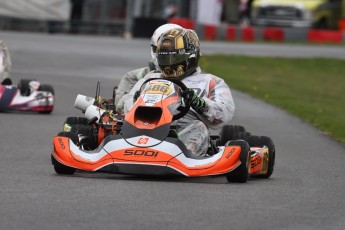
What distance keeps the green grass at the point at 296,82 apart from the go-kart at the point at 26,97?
3.50m

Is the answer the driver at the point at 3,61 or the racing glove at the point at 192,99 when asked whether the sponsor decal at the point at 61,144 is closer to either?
the racing glove at the point at 192,99

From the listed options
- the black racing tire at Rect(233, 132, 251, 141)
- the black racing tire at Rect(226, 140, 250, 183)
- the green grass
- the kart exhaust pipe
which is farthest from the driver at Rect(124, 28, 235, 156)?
the green grass

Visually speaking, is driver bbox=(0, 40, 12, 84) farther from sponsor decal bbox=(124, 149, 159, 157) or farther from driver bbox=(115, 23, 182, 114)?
sponsor decal bbox=(124, 149, 159, 157)

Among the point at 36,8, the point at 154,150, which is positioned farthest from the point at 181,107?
the point at 36,8

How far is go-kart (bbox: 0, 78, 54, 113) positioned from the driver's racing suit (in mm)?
5104

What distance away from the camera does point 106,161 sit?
28.4 feet

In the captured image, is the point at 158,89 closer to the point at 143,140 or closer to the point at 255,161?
the point at 143,140

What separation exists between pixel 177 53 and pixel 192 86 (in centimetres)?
31

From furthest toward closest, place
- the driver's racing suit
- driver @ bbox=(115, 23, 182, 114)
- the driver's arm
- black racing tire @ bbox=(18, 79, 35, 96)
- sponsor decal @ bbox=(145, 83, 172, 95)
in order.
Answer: black racing tire @ bbox=(18, 79, 35, 96), driver @ bbox=(115, 23, 182, 114), the driver's arm, the driver's racing suit, sponsor decal @ bbox=(145, 83, 172, 95)

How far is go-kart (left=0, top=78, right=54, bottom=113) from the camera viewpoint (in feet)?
47.8

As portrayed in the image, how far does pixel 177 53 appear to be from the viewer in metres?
9.48

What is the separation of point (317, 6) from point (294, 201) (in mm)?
38261

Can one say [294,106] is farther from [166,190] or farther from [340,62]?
[340,62]

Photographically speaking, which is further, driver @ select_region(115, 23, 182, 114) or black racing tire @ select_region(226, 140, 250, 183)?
driver @ select_region(115, 23, 182, 114)
